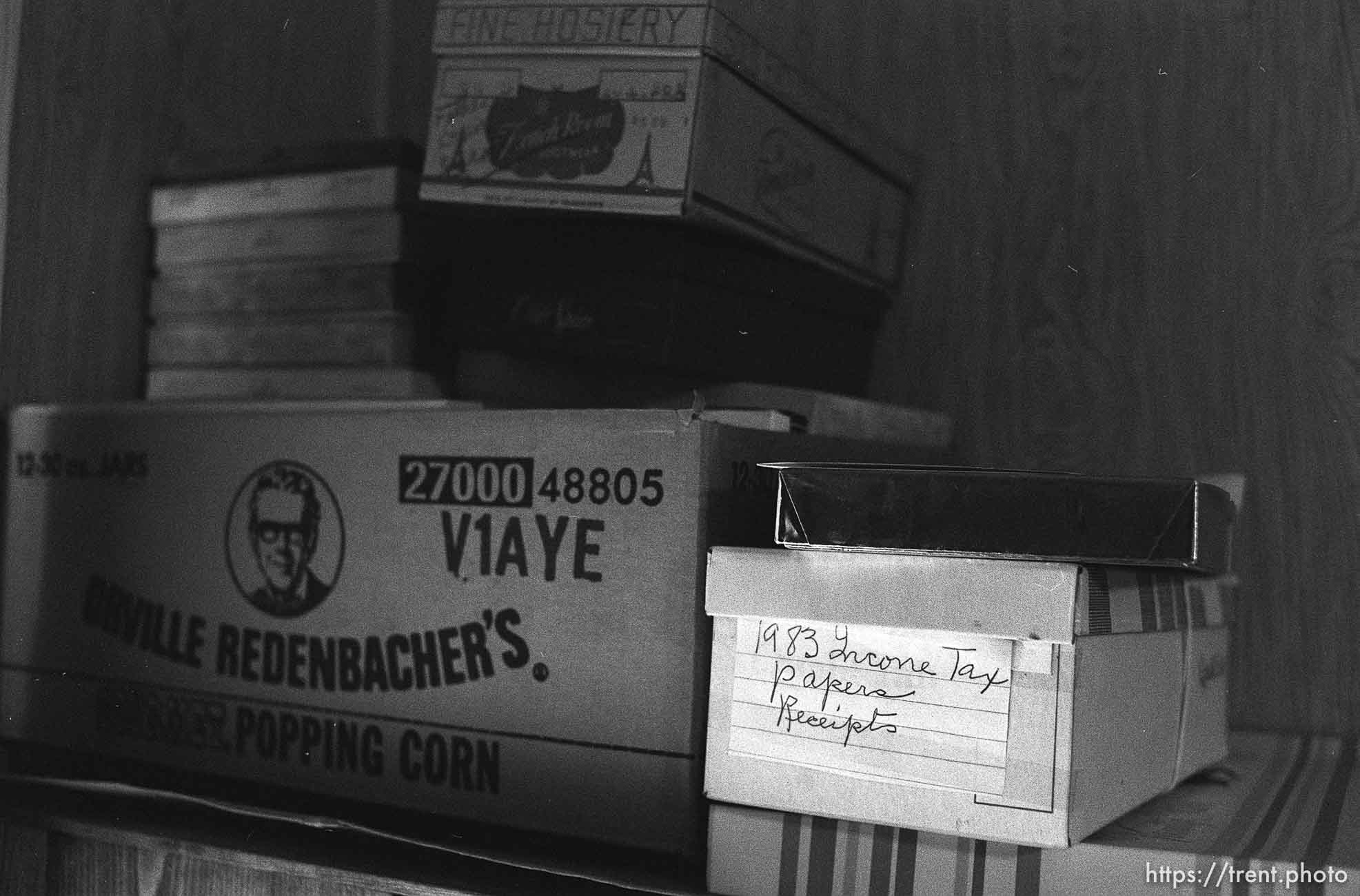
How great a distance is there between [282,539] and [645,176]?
329mm

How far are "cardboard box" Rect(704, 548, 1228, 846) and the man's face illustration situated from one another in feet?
0.99

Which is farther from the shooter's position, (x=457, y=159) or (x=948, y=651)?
(x=457, y=159)

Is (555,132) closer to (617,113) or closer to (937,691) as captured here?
(617,113)

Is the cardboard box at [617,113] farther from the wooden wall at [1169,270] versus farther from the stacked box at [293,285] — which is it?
the wooden wall at [1169,270]

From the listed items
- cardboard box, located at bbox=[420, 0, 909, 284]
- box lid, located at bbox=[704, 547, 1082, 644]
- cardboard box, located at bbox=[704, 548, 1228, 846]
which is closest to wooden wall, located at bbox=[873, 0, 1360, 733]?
Answer: cardboard box, located at bbox=[420, 0, 909, 284]

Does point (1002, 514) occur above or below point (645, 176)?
below

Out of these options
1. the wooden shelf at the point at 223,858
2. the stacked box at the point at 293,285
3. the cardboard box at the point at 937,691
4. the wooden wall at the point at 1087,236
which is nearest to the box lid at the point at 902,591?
the cardboard box at the point at 937,691

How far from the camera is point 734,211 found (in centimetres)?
83

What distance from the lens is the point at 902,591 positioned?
59 cm

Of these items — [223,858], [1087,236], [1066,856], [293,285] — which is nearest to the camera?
[1066,856]

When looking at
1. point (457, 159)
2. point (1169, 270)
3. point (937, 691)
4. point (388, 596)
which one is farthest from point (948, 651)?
point (1169, 270)

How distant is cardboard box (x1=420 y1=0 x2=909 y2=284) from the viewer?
787 millimetres

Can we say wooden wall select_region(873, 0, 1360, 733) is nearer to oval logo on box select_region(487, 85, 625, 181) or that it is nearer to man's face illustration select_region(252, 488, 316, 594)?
oval logo on box select_region(487, 85, 625, 181)

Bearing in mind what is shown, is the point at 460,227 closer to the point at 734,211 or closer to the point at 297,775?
the point at 734,211
